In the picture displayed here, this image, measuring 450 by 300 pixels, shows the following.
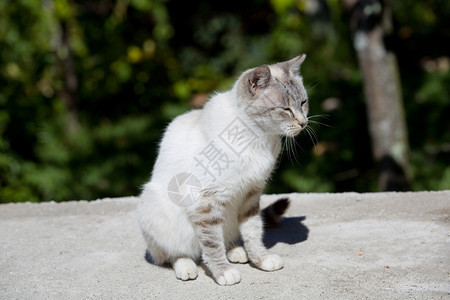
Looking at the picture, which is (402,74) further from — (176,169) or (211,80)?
(176,169)

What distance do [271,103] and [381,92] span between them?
3.28 metres

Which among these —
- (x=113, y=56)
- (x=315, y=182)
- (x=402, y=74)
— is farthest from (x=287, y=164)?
(x=113, y=56)

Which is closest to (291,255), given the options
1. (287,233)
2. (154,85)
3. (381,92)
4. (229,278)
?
(287,233)

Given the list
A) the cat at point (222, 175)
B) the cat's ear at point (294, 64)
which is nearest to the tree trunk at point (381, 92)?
the cat's ear at point (294, 64)

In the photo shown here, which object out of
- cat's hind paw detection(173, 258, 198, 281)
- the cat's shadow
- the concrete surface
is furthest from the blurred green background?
cat's hind paw detection(173, 258, 198, 281)

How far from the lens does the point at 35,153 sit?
327 inches

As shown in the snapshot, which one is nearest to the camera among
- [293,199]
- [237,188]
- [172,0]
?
[237,188]

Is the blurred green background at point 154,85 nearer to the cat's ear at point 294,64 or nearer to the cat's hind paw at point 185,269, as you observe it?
the cat's ear at point 294,64

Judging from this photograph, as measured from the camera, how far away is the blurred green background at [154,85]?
7828 mm

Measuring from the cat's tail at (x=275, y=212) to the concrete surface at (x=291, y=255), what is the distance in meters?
0.07

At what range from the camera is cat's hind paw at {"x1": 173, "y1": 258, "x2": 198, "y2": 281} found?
11.2ft

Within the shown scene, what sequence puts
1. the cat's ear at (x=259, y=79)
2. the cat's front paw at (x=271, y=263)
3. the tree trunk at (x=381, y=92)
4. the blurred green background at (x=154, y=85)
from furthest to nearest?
1. the blurred green background at (x=154, y=85)
2. the tree trunk at (x=381, y=92)
3. the cat's front paw at (x=271, y=263)
4. the cat's ear at (x=259, y=79)

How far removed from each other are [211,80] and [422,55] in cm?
346

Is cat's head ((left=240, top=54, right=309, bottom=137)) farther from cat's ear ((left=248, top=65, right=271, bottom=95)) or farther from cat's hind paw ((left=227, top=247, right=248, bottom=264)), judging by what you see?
cat's hind paw ((left=227, top=247, right=248, bottom=264))
